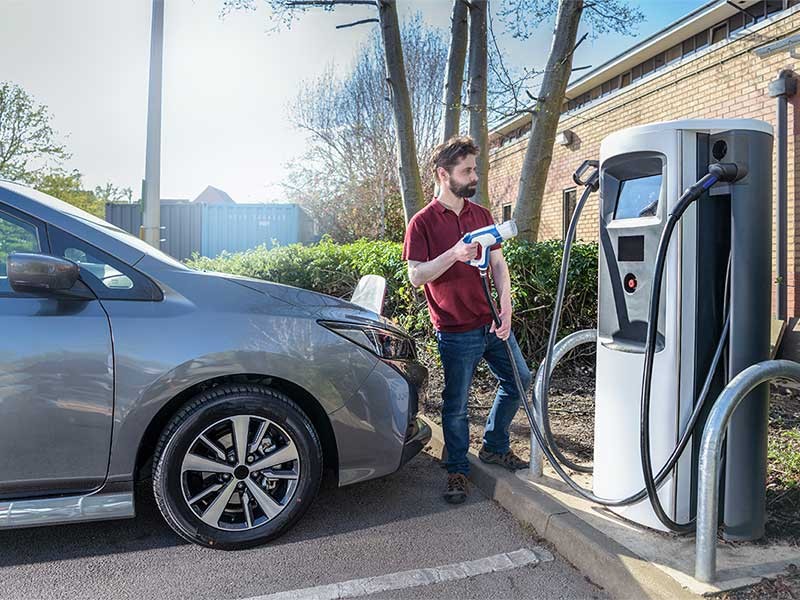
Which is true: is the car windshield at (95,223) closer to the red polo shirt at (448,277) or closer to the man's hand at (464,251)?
the red polo shirt at (448,277)

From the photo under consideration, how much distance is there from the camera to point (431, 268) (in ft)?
10.5

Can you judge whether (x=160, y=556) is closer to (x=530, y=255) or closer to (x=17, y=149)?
(x=530, y=255)

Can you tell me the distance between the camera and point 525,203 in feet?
21.1

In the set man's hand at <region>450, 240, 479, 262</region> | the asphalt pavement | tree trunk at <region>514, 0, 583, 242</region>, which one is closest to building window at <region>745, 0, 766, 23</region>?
tree trunk at <region>514, 0, 583, 242</region>

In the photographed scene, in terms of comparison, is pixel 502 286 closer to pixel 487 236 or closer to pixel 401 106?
pixel 487 236

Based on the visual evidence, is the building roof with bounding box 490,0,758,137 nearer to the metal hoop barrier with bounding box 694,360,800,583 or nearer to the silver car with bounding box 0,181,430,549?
the silver car with bounding box 0,181,430,549

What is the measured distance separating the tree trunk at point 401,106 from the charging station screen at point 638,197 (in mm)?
4024

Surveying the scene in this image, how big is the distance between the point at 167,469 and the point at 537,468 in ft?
6.30

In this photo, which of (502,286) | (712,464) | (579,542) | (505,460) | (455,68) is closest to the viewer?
(712,464)

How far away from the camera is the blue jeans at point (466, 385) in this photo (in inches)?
133

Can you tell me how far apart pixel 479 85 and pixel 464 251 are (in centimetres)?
418

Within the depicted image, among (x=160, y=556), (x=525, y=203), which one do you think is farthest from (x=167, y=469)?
(x=525, y=203)

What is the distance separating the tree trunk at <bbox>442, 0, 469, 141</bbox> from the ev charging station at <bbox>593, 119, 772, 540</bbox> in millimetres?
4365

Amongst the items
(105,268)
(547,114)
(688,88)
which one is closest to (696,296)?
(105,268)
